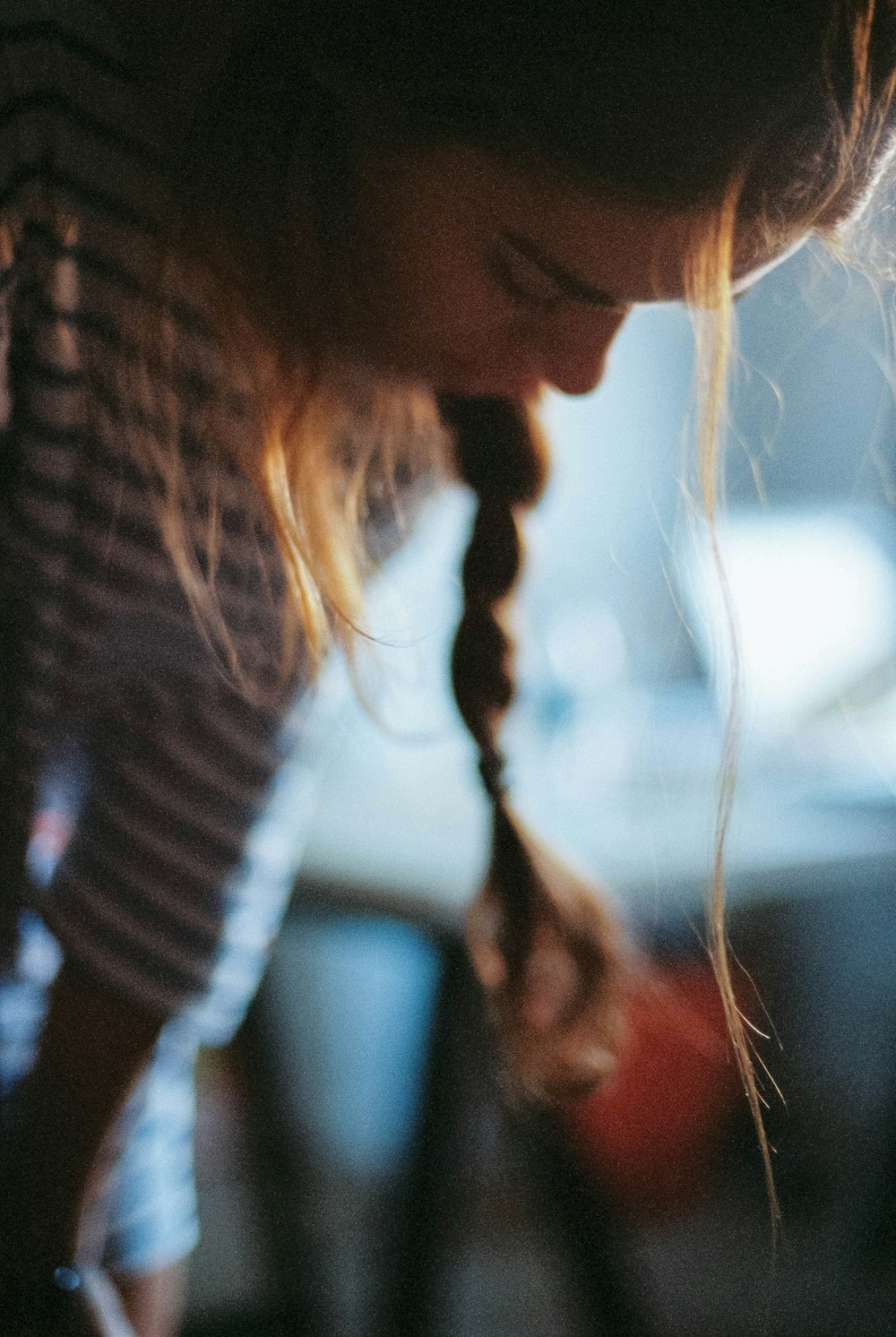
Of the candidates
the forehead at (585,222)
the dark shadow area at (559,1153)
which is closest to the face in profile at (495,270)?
the forehead at (585,222)

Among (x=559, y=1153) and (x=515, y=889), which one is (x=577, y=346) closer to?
(x=515, y=889)

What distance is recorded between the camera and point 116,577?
1.41 ft

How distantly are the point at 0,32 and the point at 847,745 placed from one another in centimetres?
60

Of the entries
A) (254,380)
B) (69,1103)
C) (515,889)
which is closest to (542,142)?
(254,380)

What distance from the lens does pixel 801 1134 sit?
467 millimetres

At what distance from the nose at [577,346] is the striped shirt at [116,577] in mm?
115

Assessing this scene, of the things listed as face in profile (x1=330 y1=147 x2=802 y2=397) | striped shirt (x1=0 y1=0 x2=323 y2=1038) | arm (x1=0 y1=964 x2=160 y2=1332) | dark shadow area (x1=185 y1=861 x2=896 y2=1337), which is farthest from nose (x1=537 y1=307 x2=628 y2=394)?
arm (x1=0 y1=964 x2=160 y2=1332)

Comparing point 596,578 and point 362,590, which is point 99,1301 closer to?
point 362,590

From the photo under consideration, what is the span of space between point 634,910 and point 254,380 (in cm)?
34

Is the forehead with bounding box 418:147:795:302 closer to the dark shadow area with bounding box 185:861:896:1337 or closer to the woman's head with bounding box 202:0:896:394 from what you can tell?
the woman's head with bounding box 202:0:896:394

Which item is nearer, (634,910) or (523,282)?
(523,282)

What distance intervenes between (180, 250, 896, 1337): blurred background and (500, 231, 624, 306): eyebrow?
18mm

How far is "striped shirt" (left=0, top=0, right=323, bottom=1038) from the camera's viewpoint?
329 mm

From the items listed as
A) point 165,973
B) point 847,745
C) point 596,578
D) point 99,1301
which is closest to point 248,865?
point 165,973
